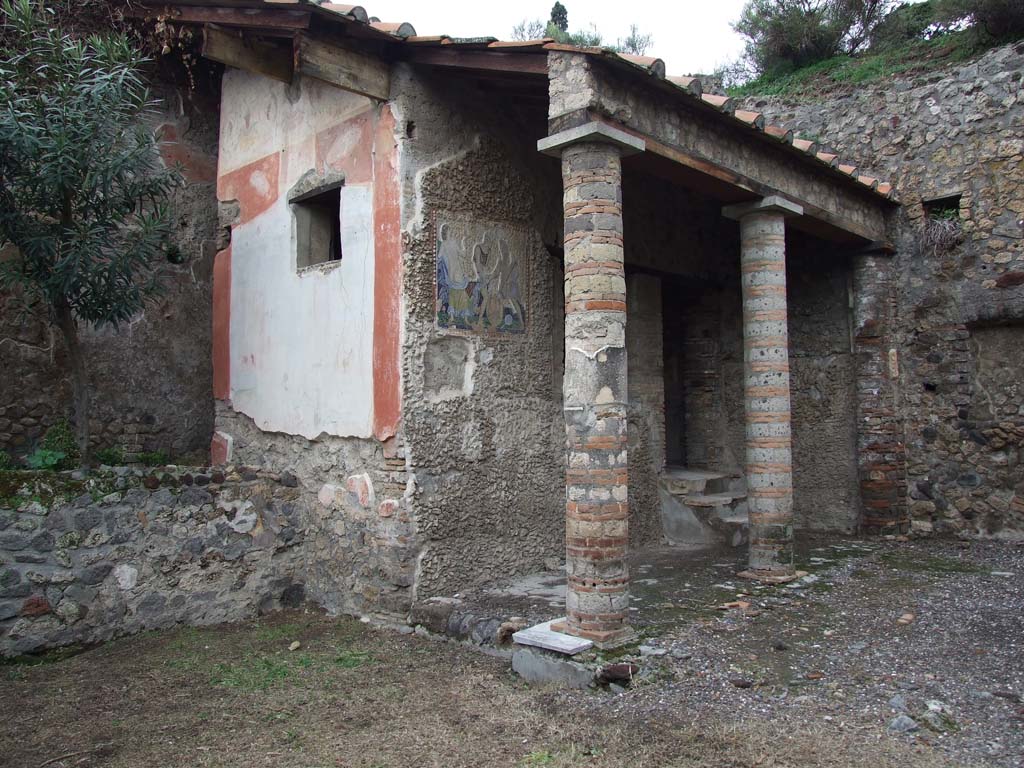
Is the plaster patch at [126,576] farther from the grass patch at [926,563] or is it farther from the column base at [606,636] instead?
the grass patch at [926,563]

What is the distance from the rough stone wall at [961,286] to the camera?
24.0 ft

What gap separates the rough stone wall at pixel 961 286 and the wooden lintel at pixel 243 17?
18.6ft

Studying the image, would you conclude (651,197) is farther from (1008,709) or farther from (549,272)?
(1008,709)

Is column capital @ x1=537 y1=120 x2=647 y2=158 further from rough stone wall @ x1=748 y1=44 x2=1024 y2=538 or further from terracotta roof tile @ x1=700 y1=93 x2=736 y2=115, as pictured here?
rough stone wall @ x1=748 y1=44 x2=1024 y2=538

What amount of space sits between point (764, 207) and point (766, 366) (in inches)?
46.5

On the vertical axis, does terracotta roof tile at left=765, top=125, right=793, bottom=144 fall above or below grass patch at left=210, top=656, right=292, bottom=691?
above

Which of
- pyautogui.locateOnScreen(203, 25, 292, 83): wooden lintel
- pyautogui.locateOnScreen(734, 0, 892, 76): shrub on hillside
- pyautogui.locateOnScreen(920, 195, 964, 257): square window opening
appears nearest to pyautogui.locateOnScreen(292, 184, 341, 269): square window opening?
pyautogui.locateOnScreen(203, 25, 292, 83): wooden lintel

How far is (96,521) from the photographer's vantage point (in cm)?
532

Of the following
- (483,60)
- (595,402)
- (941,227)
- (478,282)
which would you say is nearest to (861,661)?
(595,402)

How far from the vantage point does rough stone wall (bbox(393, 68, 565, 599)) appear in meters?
5.60

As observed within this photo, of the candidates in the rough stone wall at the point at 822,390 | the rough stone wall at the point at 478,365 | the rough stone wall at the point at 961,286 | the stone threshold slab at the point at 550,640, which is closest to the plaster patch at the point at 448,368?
the rough stone wall at the point at 478,365

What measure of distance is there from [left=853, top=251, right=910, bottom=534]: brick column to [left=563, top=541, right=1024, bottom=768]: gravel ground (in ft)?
5.34

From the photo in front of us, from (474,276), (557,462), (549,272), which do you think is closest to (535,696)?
(557,462)

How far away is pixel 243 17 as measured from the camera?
5328 mm
